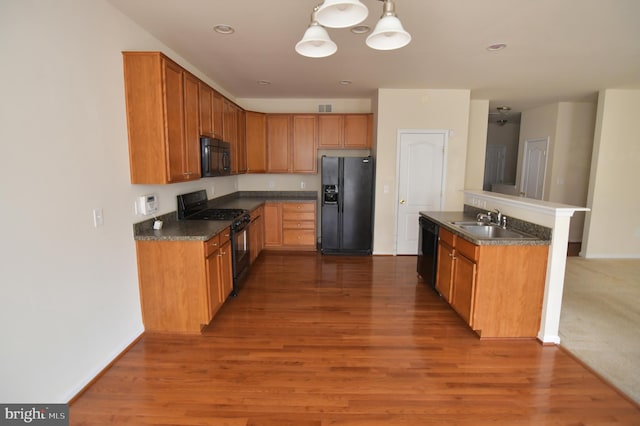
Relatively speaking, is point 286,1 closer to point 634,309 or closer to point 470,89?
point 470,89

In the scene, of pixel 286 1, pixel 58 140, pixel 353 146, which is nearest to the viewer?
pixel 58 140

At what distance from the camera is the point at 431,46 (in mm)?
3184

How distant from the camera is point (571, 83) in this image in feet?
14.9

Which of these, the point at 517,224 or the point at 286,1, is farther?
the point at 517,224

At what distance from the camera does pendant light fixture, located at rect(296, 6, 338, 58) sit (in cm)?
188

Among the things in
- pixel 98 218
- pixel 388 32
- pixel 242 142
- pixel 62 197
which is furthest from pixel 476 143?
pixel 62 197

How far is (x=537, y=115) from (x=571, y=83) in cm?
209

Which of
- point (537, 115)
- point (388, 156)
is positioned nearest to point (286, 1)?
point (388, 156)

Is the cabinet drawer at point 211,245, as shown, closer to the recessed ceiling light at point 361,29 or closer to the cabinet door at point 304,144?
the recessed ceiling light at point 361,29

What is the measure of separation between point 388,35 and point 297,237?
13.3 ft

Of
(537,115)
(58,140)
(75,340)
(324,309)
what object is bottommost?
(324,309)

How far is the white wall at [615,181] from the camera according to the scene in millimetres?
5051

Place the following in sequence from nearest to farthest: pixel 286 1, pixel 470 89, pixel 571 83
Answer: pixel 286 1
pixel 571 83
pixel 470 89

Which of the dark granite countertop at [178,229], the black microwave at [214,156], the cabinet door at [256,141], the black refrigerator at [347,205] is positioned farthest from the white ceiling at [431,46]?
the dark granite countertop at [178,229]
